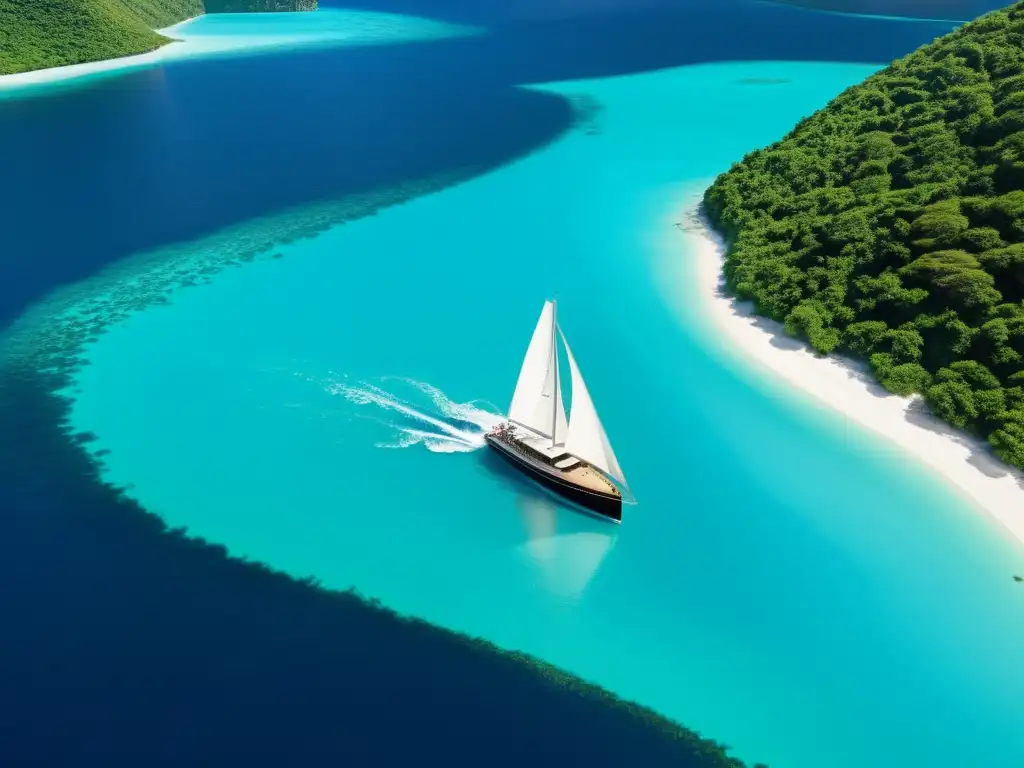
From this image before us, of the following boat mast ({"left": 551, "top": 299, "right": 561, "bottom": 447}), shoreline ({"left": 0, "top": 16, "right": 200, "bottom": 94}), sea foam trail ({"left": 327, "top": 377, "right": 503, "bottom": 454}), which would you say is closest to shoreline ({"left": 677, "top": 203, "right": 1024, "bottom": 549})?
boat mast ({"left": 551, "top": 299, "right": 561, "bottom": 447})

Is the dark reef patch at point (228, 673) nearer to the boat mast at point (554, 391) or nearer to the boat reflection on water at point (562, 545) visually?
the boat reflection on water at point (562, 545)

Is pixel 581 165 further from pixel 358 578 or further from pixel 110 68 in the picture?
pixel 110 68

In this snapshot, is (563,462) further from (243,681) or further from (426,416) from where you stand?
(243,681)

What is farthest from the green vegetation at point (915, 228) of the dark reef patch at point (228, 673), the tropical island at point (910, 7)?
the tropical island at point (910, 7)

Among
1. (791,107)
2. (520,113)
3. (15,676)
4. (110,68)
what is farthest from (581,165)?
(110,68)

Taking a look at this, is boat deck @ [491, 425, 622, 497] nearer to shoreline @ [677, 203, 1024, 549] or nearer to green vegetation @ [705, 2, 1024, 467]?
shoreline @ [677, 203, 1024, 549]

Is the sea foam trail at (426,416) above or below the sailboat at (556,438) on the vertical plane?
below
